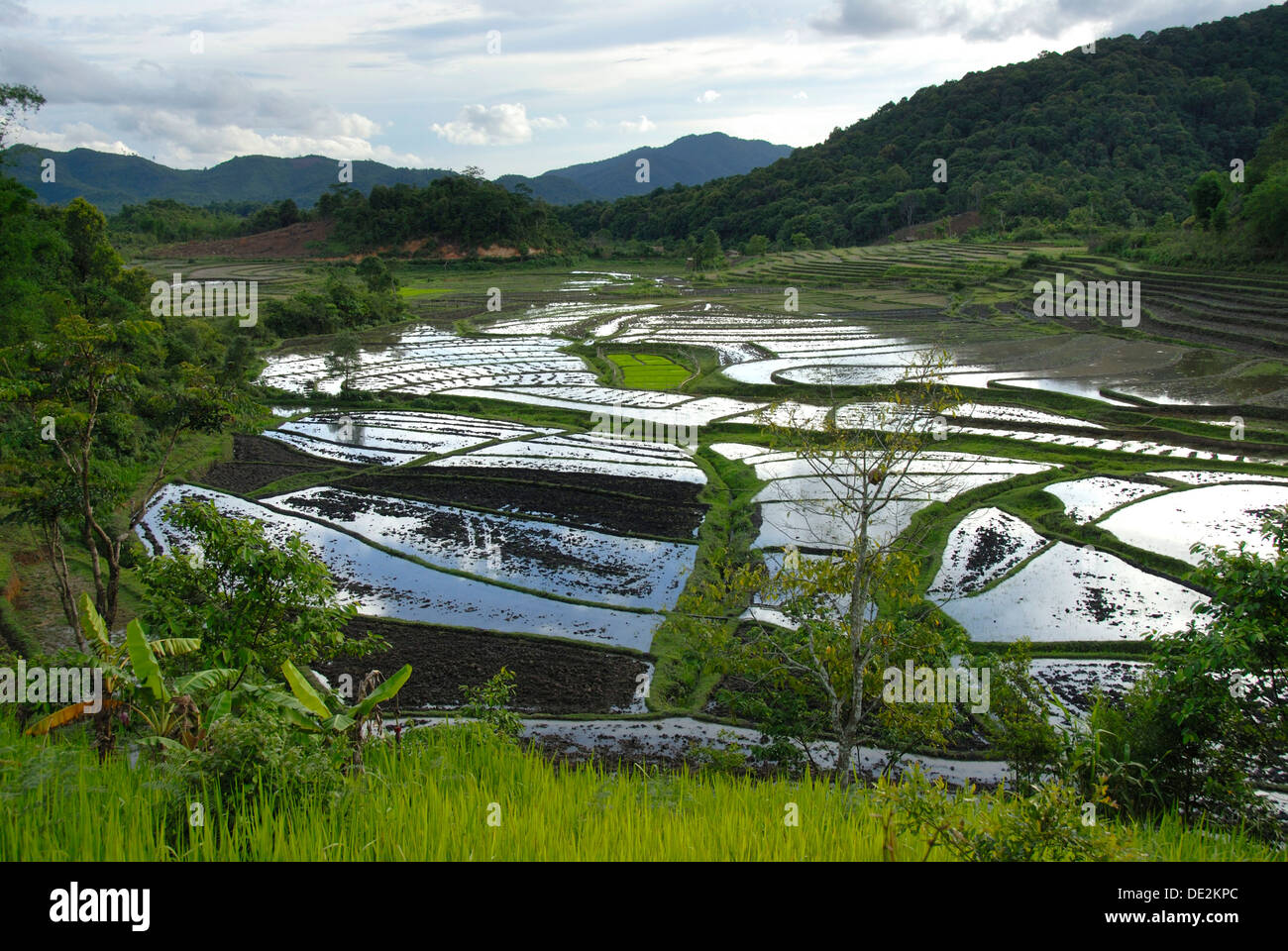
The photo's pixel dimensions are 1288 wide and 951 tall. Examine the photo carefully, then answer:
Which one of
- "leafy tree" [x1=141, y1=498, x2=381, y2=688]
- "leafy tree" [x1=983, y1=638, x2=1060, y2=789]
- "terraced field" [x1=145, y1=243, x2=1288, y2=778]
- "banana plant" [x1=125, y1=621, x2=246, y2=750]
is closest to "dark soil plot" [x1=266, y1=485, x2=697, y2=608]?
"terraced field" [x1=145, y1=243, x2=1288, y2=778]

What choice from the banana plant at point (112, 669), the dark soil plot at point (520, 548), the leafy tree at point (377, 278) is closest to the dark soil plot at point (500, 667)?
the dark soil plot at point (520, 548)

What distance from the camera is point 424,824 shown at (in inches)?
145

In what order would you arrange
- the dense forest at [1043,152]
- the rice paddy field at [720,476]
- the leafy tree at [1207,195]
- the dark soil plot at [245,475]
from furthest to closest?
1. the dense forest at [1043,152]
2. the leafy tree at [1207,195]
3. the dark soil plot at [245,475]
4. the rice paddy field at [720,476]

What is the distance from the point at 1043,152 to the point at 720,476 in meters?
83.0

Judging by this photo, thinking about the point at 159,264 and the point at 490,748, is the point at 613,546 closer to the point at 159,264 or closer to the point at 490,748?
the point at 490,748

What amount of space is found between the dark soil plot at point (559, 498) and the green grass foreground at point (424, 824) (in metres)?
12.3

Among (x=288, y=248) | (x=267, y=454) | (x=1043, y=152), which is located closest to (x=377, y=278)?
(x=267, y=454)

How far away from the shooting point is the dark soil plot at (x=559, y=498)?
56.9 ft

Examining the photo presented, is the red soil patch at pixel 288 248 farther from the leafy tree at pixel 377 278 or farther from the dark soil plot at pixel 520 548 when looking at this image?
the dark soil plot at pixel 520 548

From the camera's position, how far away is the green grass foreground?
3.39 metres

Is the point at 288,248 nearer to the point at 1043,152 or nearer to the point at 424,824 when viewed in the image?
the point at 1043,152

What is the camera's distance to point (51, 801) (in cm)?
366
